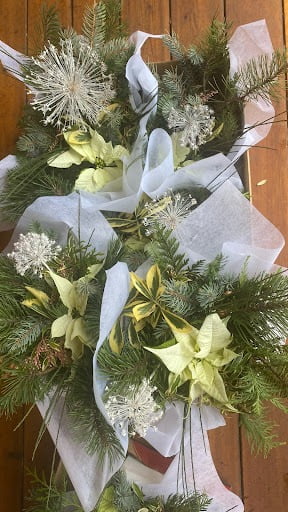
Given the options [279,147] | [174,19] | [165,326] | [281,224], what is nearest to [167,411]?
[165,326]

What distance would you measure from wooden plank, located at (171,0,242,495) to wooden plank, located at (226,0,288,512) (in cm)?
2

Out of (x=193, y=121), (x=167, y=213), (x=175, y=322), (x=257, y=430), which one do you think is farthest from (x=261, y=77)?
(x=257, y=430)

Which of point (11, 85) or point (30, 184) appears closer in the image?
point (30, 184)

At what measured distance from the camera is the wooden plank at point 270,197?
38.4 inches

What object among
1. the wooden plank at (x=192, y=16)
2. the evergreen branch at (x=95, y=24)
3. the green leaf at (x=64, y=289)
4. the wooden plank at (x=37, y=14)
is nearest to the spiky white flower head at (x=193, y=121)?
the evergreen branch at (x=95, y=24)

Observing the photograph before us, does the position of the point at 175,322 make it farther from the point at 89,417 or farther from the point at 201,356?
the point at 89,417

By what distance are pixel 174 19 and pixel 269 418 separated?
0.79 metres

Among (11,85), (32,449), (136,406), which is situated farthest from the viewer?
(11,85)

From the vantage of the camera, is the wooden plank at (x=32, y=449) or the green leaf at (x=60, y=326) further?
the wooden plank at (x=32, y=449)

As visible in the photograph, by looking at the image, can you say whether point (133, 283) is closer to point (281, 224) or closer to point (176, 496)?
point (176, 496)

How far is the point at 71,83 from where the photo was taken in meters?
0.64

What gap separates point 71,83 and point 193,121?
0.51 ft

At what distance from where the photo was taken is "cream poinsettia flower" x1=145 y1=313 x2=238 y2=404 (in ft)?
1.82

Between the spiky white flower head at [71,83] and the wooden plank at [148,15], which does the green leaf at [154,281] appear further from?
the wooden plank at [148,15]
